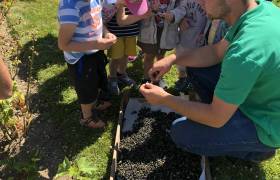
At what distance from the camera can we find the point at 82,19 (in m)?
3.36

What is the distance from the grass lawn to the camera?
11.4 ft

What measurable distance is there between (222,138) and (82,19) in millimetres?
1446

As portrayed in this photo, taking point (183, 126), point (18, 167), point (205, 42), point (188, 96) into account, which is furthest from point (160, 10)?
point (18, 167)

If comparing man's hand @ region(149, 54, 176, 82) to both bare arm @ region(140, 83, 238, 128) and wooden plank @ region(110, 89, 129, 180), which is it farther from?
wooden plank @ region(110, 89, 129, 180)

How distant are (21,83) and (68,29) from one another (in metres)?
1.46

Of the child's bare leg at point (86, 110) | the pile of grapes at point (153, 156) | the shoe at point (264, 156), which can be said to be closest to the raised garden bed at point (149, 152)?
the pile of grapes at point (153, 156)

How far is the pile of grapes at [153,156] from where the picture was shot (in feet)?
11.0

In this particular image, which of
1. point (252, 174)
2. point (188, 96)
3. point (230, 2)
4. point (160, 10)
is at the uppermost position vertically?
point (230, 2)

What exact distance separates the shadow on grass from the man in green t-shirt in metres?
0.97

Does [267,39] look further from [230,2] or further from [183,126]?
[183,126]

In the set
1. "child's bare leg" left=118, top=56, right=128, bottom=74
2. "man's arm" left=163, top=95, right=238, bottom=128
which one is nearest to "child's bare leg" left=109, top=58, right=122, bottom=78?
"child's bare leg" left=118, top=56, right=128, bottom=74

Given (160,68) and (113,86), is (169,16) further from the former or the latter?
(113,86)

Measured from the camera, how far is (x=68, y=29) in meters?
3.25

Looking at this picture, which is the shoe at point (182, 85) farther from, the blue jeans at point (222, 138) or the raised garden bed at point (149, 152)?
the blue jeans at point (222, 138)
